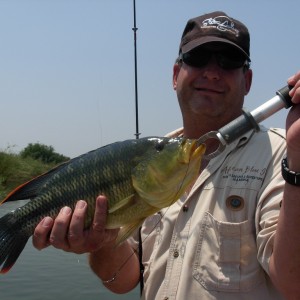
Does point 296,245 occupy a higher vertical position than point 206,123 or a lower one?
lower

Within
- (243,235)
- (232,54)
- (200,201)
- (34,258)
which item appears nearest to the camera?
(243,235)

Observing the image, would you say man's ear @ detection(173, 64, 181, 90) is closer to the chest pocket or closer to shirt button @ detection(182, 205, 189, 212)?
shirt button @ detection(182, 205, 189, 212)

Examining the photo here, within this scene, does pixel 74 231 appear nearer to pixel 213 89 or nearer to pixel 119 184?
pixel 119 184

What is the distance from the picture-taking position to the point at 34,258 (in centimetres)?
1259

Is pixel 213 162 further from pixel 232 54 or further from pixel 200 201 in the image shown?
pixel 232 54

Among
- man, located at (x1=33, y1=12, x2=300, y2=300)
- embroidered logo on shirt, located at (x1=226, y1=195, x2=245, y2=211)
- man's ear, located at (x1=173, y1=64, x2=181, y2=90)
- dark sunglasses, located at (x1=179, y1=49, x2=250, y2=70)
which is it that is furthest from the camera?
man's ear, located at (x1=173, y1=64, x2=181, y2=90)

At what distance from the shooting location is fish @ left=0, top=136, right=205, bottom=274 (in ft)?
9.14

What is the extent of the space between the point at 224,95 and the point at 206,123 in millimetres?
297

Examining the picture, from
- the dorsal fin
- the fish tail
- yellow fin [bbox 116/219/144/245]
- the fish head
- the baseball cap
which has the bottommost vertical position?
the fish tail

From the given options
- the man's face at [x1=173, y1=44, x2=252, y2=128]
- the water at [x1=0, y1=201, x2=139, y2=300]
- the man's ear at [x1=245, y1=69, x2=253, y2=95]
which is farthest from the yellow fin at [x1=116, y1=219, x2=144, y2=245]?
the water at [x1=0, y1=201, x2=139, y2=300]

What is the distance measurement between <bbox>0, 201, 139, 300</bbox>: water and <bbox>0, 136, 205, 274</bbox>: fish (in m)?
7.16

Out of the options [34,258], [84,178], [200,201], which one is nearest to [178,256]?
[200,201]

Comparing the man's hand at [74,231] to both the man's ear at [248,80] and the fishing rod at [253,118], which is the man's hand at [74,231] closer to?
the fishing rod at [253,118]

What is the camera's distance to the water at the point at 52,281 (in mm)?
9820
